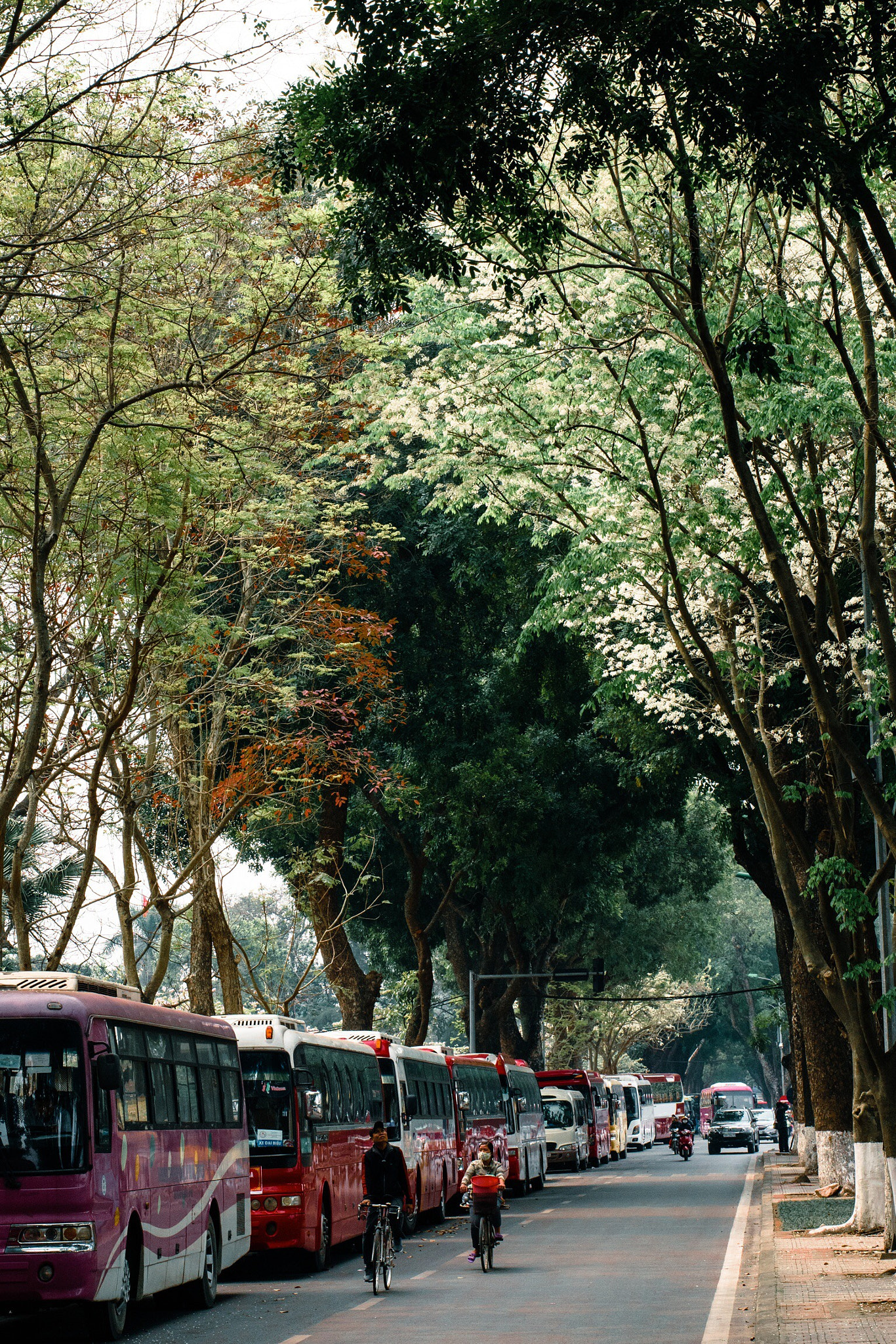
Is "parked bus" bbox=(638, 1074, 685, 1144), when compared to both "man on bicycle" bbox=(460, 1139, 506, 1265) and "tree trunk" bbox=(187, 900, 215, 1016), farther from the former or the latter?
"man on bicycle" bbox=(460, 1139, 506, 1265)

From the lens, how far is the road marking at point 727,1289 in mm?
11180

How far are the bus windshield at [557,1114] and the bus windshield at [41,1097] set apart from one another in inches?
1348

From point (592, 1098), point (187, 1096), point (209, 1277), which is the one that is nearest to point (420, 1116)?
point (209, 1277)

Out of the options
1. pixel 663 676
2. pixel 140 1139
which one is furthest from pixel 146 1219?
pixel 663 676

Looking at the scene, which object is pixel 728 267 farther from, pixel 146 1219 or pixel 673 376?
pixel 146 1219

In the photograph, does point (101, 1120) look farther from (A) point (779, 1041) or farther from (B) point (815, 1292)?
(A) point (779, 1041)

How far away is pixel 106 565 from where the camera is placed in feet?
53.7

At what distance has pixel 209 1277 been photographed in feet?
46.4

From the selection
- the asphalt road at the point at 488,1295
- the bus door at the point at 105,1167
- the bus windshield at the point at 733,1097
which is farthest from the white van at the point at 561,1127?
the bus door at the point at 105,1167

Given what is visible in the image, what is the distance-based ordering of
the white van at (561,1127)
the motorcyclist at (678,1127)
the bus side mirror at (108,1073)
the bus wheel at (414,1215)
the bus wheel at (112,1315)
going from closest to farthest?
the bus side mirror at (108,1073) → the bus wheel at (112,1315) → the bus wheel at (414,1215) → the white van at (561,1127) → the motorcyclist at (678,1127)

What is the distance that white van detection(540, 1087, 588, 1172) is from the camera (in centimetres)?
4394

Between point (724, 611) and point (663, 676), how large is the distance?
364cm

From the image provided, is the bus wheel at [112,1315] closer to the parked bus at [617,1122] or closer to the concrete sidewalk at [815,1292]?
the concrete sidewalk at [815,1292]

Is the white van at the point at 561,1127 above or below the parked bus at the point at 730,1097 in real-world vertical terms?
Answer: above
